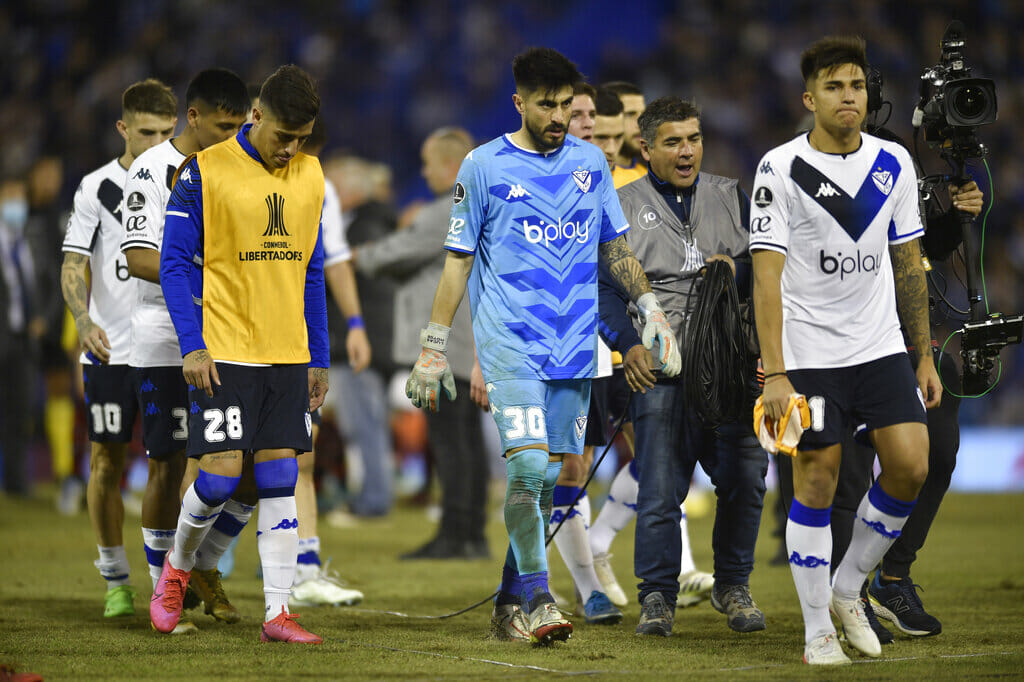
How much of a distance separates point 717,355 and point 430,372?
1.33 metres

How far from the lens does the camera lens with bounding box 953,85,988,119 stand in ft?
19.2

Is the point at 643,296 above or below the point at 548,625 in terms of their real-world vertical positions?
above

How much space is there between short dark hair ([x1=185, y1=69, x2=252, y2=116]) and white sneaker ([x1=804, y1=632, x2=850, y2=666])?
3578mm

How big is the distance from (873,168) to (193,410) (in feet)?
9.88

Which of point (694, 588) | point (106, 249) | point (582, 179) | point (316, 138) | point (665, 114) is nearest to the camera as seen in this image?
point (582, 179)

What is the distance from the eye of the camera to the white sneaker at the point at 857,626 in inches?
212

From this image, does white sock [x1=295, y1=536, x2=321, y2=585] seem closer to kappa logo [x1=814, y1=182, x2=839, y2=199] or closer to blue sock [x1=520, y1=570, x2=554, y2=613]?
blue sock [x1=520, y1=570, x2=554, y2=613]

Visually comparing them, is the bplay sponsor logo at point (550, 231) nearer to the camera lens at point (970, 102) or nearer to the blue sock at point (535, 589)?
the blue sock at point (535, 589)

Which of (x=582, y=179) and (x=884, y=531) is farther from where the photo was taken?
(x=582, y=179)

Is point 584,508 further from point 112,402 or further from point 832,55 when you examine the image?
point 832,55

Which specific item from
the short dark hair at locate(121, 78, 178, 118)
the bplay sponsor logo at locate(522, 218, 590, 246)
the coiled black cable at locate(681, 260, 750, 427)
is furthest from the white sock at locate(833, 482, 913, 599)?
the short dark hair at locate(121, 78, 178, 118)

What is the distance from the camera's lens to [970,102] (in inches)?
231

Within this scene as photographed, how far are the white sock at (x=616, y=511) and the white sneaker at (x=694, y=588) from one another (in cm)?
46

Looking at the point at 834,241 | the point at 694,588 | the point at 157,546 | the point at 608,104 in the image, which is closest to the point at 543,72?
the point at 834,241
